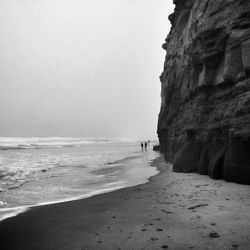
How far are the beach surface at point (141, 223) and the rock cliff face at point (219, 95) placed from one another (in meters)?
2.59

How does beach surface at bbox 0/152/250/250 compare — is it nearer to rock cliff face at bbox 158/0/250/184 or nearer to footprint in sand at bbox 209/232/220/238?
footprint in sand at bbox 209/232/220/238

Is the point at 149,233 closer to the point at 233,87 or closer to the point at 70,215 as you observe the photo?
the point at 70,215

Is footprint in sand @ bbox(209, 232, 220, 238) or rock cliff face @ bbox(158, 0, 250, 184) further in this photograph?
rock cliff face @ bbox(158, 0, 250, 184)

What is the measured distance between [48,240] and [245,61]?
10.8m

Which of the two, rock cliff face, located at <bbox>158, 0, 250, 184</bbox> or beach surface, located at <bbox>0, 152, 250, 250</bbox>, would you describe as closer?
beach surface, located at <bbox>0, 152, 250, 250</bbox>

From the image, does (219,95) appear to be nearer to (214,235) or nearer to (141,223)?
(141,223)

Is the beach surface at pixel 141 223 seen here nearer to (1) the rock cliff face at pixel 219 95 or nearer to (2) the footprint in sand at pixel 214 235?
(2) the footprint in sand at pixel 214 235

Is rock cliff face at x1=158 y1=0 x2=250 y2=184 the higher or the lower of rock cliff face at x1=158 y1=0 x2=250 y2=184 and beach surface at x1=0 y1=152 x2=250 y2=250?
the higher

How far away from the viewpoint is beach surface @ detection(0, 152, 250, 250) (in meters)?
5.57

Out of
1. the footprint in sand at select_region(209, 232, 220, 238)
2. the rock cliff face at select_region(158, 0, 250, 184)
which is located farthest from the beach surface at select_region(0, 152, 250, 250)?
the rock cliff face at select_region(158, 0, 250, 184)

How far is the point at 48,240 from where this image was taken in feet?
19.8

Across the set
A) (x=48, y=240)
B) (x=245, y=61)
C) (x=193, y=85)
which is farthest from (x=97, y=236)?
(x=193, y=85)

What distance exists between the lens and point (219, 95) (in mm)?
14375

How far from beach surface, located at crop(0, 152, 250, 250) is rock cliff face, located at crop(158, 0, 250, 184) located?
8.50 feet
